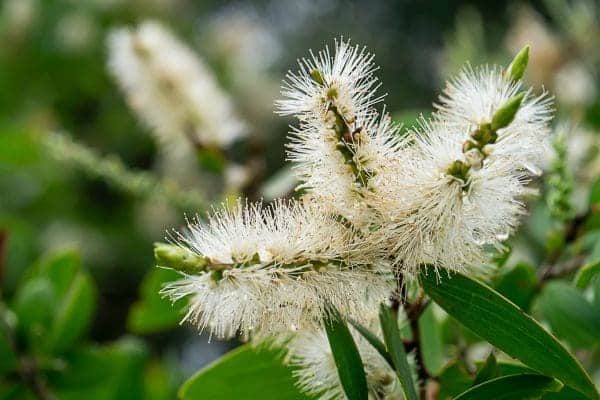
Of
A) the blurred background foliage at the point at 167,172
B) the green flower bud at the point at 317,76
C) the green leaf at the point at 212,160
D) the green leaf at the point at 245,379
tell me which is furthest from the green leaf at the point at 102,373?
the green flower bud at the point at 317,76

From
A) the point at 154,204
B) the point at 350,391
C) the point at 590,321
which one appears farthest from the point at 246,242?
the point at 154,204

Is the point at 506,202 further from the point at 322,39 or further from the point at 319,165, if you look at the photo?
the point at 322,39

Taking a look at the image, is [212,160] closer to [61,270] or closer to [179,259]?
[61,270]

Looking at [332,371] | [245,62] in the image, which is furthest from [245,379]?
[245,62]

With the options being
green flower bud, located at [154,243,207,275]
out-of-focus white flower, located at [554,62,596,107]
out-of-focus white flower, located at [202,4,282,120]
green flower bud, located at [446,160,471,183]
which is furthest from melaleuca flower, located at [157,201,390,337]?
out-of-focus white flower, located at [202,4,282,120]

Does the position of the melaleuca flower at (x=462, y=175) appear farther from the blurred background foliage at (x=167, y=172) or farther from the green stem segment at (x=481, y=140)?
the blurred background foliage at (x=167, y=172)

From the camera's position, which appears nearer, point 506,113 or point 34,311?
point 506,113
